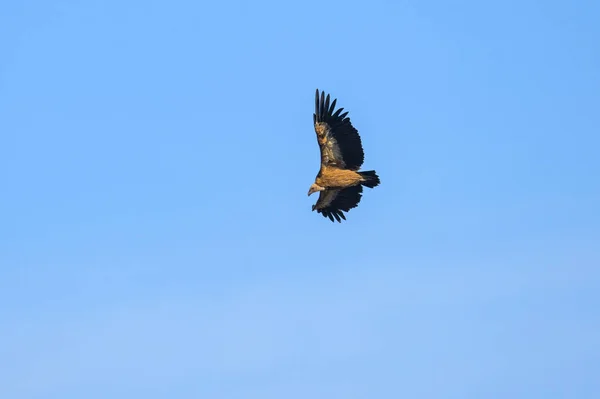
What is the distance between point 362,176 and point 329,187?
99.5 inches

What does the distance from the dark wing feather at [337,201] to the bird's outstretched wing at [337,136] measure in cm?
194

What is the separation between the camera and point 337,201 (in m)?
70.9

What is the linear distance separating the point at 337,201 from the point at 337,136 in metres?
4.31

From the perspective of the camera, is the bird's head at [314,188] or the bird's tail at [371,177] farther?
the bird's head at [314,188]

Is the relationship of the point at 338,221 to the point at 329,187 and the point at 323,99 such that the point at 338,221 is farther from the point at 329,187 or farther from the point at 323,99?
the point at 323,99

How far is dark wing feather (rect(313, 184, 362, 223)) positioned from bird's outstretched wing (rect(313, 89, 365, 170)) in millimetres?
1935

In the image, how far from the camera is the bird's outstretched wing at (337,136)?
67.5 meters

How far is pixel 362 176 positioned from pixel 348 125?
2.42 meters

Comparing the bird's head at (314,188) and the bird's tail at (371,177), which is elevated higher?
the bird's head at (314,188)

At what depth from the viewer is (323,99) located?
221 ft

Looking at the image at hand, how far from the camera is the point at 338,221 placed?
71.3 metres

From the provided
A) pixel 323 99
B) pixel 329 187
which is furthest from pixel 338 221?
pixel 323 99

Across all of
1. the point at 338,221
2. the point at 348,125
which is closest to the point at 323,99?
the point at 348,125

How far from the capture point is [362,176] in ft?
222
